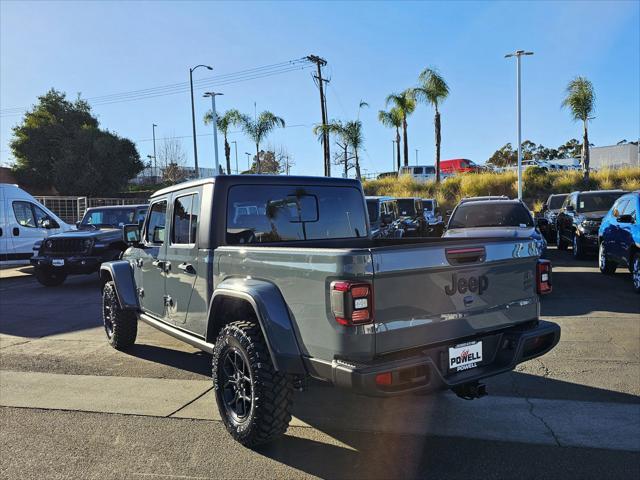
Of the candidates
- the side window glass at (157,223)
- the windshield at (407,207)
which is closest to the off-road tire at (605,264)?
the windshield at (407,207)

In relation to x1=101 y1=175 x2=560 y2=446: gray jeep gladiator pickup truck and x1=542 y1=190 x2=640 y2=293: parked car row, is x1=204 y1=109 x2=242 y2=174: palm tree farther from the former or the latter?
x1=101 y1=175 x2=560 y2=446: gray jeep gladiator pickup truck

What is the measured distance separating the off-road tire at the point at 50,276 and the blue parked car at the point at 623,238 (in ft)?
37.3

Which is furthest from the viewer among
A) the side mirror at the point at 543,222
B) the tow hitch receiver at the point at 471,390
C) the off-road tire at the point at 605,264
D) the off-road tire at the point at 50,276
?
the side mirror at the point at 543,222

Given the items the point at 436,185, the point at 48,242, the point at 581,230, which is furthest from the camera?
the point at 436,185

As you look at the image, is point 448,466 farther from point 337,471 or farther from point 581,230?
point 581,230

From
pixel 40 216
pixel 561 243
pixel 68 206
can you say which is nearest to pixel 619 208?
pixel 561 243

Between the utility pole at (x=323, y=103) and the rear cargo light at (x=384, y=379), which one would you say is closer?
the rear cargo light at (x=384, y=379)

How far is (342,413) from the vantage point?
4.25 meters

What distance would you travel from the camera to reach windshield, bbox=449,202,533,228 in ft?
32.6

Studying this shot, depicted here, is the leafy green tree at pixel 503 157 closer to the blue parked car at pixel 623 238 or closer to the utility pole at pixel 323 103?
the utility pole at pixel 323 103

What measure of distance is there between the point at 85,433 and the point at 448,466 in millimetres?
2693

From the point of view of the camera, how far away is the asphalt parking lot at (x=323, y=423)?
3359 millimetres

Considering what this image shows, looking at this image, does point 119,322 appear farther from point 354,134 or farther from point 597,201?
point 354,134

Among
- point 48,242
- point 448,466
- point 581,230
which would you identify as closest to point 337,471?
point 448,466
